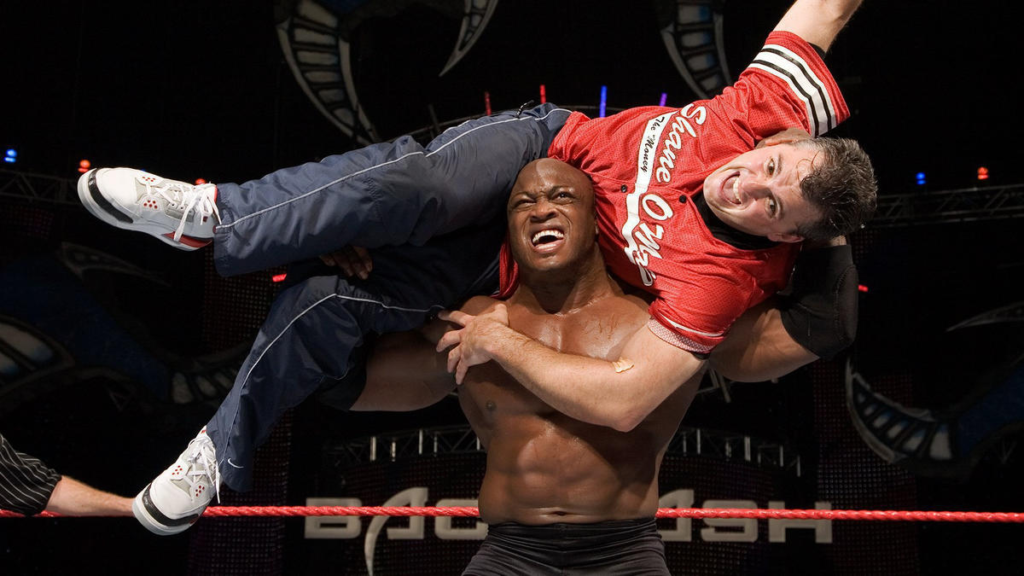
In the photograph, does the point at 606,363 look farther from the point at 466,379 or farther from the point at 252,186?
the point at 252,186

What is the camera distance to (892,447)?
4555mm

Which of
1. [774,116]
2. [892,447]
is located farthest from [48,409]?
[892,447]

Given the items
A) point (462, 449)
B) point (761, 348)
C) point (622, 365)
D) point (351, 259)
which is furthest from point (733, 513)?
point (462, 449)

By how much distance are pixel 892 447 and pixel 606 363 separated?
3.12m

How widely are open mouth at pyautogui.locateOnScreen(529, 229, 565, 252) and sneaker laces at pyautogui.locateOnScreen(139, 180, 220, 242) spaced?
699 mm

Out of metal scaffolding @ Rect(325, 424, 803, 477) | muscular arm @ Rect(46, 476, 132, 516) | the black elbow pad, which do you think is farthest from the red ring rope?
metal scaffolding @ Rect(325, 424, 803, 477)

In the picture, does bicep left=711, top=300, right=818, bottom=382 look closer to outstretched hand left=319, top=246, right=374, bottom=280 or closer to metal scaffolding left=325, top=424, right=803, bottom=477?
outstretched hand left=319, top=246, right=374, bottom=280

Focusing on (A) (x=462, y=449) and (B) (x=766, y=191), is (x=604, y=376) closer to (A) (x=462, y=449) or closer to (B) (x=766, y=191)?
(B) (x=766, y=191)

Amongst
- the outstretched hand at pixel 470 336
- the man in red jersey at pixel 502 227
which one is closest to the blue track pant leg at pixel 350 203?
the man in red jersey at pixel 502 227

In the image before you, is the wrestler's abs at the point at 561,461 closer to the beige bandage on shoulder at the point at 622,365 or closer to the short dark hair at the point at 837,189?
the beige bandage on shoulder at the point at 622,365

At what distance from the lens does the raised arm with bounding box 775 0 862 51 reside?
2152 mm

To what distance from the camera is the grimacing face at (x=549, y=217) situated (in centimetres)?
211

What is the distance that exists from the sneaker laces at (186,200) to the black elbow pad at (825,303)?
1.32 metres

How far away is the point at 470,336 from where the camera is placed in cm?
212
